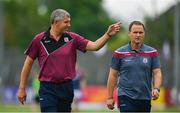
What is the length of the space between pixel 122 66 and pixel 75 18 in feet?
303

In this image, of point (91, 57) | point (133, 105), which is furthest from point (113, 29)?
point (91, 57)

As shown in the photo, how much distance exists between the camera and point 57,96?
521 inches

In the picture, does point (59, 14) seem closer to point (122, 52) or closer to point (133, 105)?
point (122, 52)

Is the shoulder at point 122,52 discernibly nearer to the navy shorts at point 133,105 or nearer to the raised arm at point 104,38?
the raised arm at point 104,38

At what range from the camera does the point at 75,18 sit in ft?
345

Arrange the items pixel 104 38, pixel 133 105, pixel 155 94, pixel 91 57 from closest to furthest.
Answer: pixel 155 94
pixel 133 105
pixel 104 38
pixel 91 57

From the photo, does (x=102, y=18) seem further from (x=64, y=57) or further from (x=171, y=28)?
(x=64, y=57)

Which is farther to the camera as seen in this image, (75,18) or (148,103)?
(75,18)

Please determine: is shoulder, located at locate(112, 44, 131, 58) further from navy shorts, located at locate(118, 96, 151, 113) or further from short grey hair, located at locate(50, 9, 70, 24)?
short grey hair, located at locate(50, 9, 70, 24)

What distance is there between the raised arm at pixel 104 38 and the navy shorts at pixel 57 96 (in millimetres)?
691

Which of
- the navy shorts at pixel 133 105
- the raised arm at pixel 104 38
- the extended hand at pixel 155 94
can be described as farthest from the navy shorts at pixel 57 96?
the extended hand at pixel 155 94

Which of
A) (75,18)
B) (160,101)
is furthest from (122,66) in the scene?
(75,18)

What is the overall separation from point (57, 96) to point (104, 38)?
1.20 metres

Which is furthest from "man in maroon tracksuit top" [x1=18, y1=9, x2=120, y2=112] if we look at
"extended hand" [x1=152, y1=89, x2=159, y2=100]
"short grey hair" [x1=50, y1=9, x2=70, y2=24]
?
"extended hand" [x1=152, y1=89, x2=159, y2=100]
